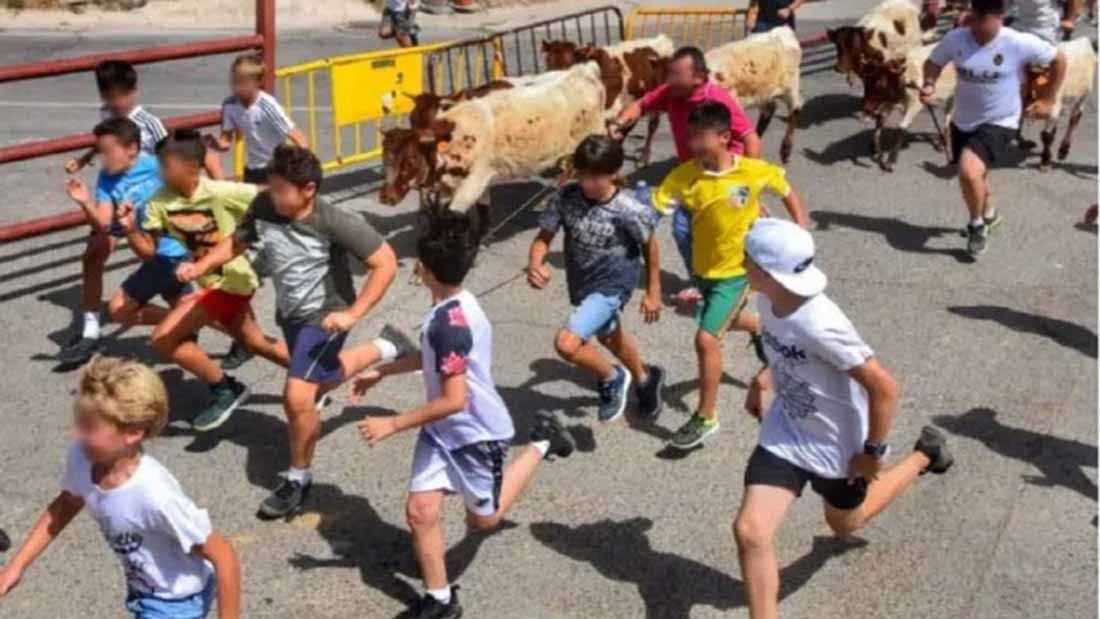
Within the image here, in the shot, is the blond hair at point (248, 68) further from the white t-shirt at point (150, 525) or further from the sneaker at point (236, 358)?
the white t-shirt at point (150, 525)

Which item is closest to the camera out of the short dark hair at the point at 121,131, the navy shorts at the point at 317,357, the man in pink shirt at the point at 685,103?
the navy shorts at the point at 317,357

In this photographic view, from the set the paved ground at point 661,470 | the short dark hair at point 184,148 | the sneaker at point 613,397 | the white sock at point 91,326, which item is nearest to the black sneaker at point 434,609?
the paved ground at point 661,470

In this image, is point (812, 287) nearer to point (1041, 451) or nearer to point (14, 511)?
point (1041, 451)

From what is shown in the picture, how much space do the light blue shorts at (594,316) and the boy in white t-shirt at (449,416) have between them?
134cm

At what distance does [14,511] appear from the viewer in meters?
6.29

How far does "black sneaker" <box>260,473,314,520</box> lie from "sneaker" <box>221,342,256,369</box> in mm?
1762

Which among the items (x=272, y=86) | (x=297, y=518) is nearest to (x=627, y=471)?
(x=297, y=518)

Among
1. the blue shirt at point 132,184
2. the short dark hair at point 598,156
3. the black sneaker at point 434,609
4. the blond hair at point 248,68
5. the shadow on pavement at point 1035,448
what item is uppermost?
the short dark hair at point 598,156

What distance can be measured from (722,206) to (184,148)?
2.54m

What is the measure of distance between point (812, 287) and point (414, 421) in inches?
56.8

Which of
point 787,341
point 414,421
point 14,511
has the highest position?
point 787,341

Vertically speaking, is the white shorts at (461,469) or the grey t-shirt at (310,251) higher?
the grey t-shirt at (310,251)

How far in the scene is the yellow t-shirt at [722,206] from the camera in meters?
6.86

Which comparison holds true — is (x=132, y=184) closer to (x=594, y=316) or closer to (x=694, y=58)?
(x=594, y=316)
